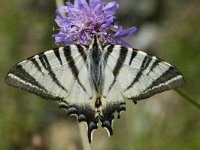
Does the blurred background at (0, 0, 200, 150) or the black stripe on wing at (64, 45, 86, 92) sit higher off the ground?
the black stripe on wing at (64, 45, 86, 92)

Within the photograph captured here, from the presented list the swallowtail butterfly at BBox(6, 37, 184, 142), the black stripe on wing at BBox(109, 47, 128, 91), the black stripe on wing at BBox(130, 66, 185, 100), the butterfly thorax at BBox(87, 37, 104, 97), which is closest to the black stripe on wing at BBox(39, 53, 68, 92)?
the swallowtail butterfly at BBox(6, 37, 184, 142)

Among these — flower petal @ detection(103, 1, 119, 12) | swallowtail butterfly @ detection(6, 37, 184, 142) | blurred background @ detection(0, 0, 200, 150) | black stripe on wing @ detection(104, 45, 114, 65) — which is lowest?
blurred background @ detection(0, 0, 200, 150)

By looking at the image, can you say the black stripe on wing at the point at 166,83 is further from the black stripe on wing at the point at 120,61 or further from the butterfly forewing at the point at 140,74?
the black stripe on wing at the point at 120,61

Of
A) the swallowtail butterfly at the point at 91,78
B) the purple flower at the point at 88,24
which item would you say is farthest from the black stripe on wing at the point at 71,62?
the purple flower at the point at 88,24

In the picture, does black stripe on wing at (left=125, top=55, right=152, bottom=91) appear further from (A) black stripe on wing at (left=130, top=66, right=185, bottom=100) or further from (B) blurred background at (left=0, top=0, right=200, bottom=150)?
(B) blurred background at (left=0, top=0, right=200, bottom=150)

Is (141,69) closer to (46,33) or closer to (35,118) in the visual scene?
(35,118)

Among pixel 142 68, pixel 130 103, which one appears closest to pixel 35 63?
pixel 142 68

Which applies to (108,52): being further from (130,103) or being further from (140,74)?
(130,103)

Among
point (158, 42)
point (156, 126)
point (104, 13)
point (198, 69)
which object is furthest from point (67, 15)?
point (158, 42)
